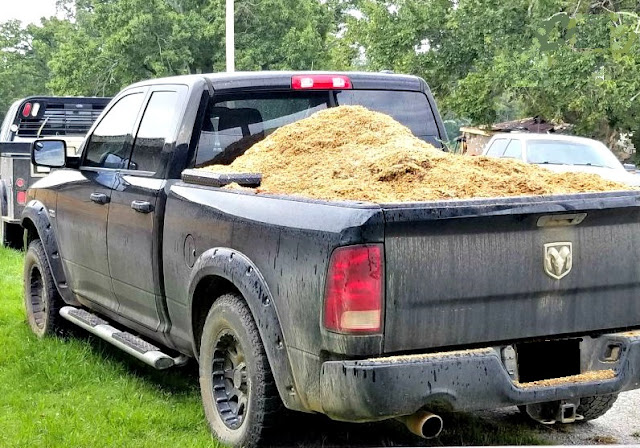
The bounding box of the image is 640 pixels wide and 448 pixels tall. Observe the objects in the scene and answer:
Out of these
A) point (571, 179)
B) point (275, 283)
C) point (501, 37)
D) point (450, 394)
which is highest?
point (501, 37)

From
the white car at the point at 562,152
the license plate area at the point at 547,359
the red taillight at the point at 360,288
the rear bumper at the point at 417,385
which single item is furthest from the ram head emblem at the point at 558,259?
the white car at the point at 562,152

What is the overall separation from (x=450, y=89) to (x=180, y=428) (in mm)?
31910

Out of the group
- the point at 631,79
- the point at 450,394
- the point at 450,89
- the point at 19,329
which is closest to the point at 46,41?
the point at 450,89

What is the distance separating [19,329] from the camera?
7.04m

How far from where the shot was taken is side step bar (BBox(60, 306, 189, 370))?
4848mm

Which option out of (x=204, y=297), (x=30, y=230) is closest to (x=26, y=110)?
(x=30, y=230)

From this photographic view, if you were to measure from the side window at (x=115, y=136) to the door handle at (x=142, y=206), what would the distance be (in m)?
0.63

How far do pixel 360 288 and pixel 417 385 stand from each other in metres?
0.43

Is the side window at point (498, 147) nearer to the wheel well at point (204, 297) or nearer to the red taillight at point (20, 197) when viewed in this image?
the red taillight at point (20, 197)

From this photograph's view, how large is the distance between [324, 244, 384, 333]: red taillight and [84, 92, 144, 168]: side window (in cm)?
259

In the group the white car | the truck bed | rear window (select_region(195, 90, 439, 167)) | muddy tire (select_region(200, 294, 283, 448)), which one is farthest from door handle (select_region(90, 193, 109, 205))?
the white car

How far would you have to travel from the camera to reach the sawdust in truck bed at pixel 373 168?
3.89 m

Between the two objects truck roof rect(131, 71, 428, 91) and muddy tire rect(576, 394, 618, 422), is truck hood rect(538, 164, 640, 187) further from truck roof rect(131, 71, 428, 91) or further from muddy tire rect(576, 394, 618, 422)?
muddy tire rect(576, 394, 618, 422)

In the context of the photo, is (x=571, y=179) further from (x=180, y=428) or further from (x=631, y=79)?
(x=631, y=79)
